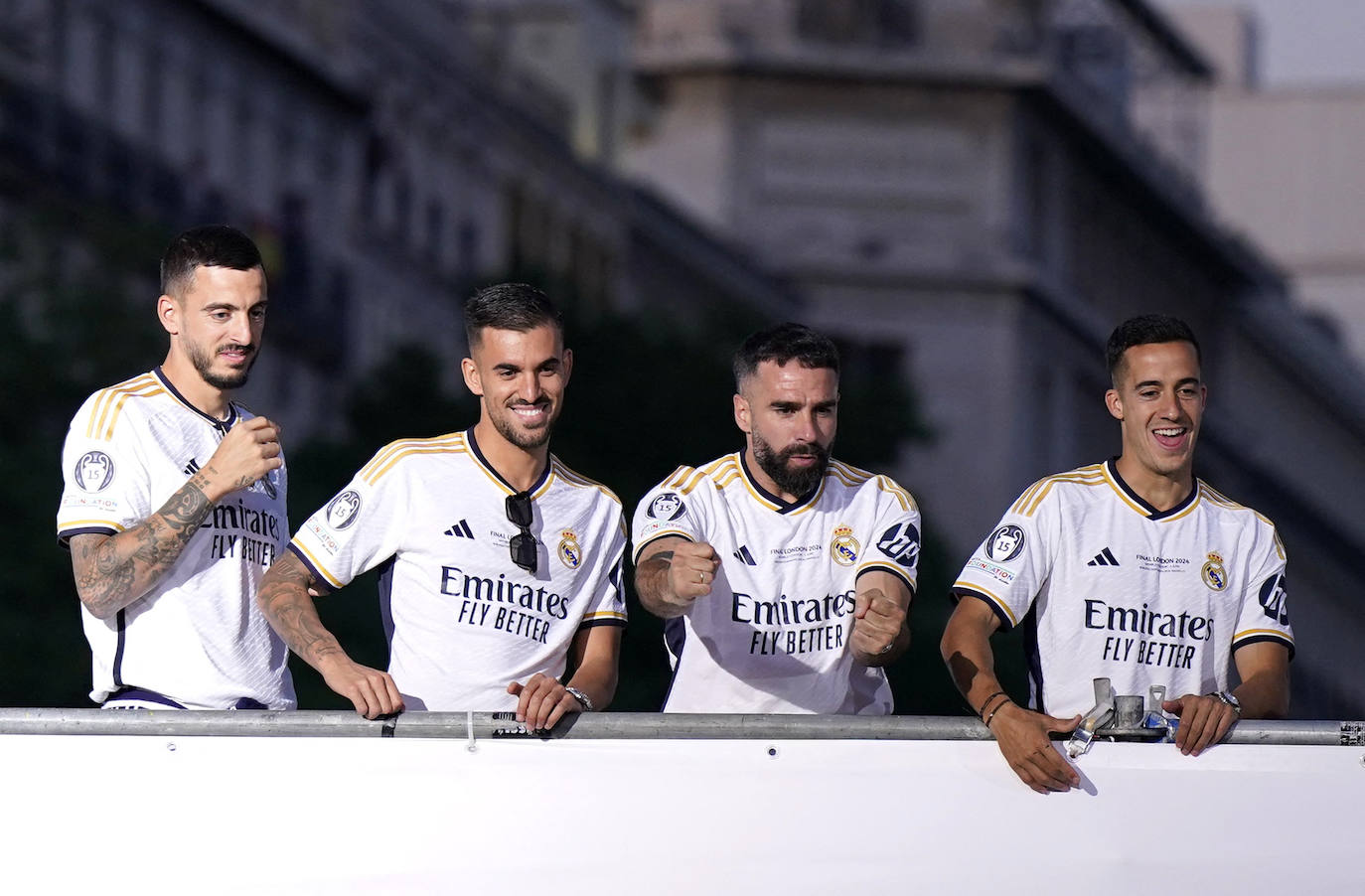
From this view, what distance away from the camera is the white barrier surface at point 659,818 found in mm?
8562

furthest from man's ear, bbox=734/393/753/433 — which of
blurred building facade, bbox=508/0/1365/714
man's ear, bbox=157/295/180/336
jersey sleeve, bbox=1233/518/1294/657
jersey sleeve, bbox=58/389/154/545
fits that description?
blurred building facade, bbox=508/0/1365/714

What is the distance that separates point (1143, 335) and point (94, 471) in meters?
3.51

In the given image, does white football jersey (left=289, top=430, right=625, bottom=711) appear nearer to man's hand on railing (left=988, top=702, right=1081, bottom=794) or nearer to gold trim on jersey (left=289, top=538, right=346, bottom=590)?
gold trim on jersey (left=289, top=538, right=346, bottom=590)

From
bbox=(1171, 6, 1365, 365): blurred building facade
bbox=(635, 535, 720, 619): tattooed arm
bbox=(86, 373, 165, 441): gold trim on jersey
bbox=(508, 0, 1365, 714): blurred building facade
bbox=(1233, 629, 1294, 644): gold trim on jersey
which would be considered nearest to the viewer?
bbox=(635, 535, 720, 619): tattooed arm

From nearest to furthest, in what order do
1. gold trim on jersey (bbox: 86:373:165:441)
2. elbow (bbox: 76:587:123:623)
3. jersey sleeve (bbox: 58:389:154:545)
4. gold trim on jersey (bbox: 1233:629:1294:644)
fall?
elbow (bbox: 76:587:123:623) < jersey sleeve (bbox: 58:389:154:545) < gold trim on jersey (bbox: 86:373:165:441) < gold trim on jersey (bbox: 1233:629:1294:644)

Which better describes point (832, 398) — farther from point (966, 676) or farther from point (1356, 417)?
point (1356, 417)

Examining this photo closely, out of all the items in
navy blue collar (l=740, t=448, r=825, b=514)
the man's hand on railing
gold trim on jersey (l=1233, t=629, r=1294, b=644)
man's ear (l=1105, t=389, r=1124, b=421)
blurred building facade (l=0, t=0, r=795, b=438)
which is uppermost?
blurred building facade (l=0, t=0, r=795, b=438)

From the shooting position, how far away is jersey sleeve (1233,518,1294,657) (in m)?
9.60

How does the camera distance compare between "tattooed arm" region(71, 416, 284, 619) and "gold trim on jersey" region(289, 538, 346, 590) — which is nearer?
"tattooed arm" region(71, 416, 284, 619)

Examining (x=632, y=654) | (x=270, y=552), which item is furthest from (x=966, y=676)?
(x=632, y=654)

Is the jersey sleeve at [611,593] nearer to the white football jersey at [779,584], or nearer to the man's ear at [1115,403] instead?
the white football jersey at [779,584]

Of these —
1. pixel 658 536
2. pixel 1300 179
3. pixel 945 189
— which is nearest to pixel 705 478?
pixel 658 536

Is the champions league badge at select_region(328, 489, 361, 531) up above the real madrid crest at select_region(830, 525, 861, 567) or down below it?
above

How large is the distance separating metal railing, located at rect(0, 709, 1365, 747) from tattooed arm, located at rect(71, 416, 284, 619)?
43cm
